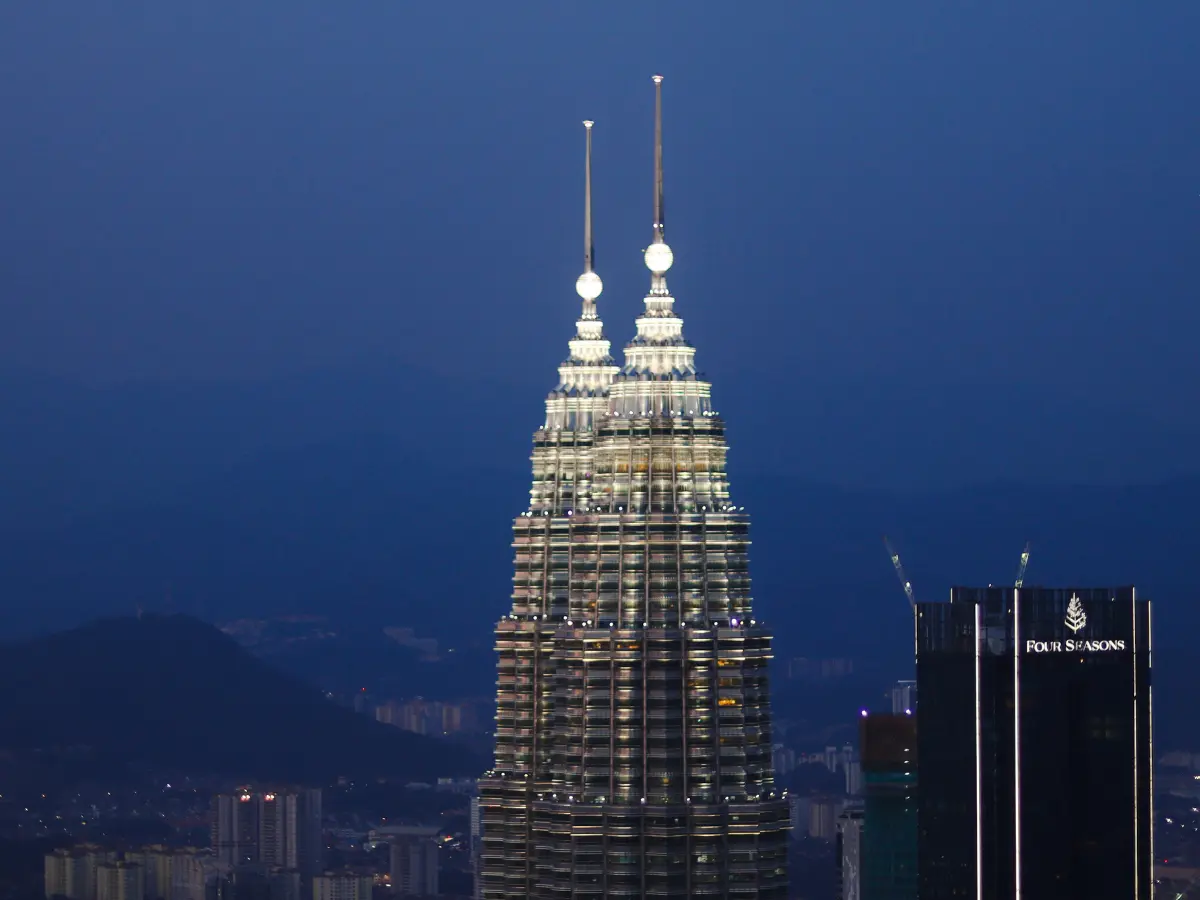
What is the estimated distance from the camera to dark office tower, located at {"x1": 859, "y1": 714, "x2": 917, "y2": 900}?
284ft

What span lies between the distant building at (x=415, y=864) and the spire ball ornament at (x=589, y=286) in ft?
139

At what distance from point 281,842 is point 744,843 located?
54518 millimetres

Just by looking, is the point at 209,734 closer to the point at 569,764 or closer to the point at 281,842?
the point at 281,842

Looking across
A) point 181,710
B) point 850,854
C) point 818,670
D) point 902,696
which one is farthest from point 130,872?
point 850,854

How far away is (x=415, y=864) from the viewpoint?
11994 cm

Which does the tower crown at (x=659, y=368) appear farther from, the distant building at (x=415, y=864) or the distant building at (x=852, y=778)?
the distant building at (x=415, y=864)

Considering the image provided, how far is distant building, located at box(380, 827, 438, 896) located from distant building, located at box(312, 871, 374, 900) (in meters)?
1.02

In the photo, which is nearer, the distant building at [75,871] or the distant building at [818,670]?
the distant building at [818,670]

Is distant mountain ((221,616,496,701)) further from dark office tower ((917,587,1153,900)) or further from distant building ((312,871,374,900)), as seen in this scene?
dark office tower ((917,587,1153,900))

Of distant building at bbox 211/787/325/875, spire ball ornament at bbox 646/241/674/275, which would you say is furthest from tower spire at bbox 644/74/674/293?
distant building at bbox 211/787/325/875

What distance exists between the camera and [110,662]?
15138 centimetres

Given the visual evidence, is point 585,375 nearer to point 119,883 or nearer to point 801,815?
point 801,815

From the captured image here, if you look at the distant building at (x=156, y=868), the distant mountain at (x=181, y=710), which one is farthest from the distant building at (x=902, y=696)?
the distant mountain at (x=181, y=710)

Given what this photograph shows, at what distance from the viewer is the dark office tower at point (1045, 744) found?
65.6m
